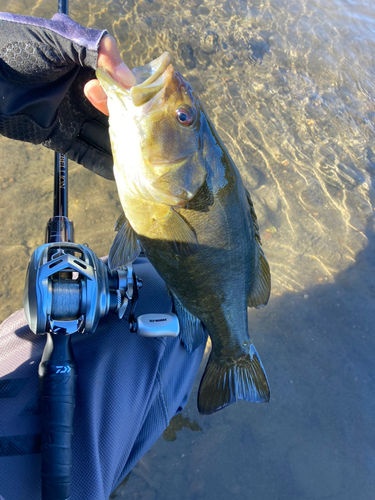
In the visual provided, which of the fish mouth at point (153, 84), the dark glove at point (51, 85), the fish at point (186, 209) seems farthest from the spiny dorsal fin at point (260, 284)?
the dark glove at point (51, 85)

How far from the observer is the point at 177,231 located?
4.80 feet

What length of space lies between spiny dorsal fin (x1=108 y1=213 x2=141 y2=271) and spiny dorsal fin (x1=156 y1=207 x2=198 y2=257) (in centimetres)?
19

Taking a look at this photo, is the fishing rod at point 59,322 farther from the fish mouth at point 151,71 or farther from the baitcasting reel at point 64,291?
the fish mouth at point 151,71

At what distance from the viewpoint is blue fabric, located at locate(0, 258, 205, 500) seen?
3.74ft

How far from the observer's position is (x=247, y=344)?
6.29 ft

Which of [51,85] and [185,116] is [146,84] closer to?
[185,116]

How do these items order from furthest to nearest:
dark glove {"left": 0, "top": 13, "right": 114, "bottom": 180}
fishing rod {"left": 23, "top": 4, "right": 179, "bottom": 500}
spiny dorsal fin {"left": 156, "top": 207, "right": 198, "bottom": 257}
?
spiny dorsal fin {"left": 156, "top": 207, "right": 198, "bottom": 257} < dark glove {"left": 0, "top": 13, "right": 114, "bottom": 180} < fishing rod {"left": 23, "top": 4, "right": 179, "bottom": 500}

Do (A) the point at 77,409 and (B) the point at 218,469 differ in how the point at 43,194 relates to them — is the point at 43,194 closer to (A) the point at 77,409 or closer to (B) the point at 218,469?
(A) the point at 77,409

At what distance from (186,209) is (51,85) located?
102 cm

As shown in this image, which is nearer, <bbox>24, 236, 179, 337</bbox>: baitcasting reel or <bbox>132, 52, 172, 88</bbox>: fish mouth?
<bbox>24, 236, 179, 337</bbox>: baitcasting reel

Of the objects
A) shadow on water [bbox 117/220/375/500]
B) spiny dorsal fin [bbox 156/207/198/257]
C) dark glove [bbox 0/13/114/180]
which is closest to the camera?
dark glove [bbox 0/13/114/180]

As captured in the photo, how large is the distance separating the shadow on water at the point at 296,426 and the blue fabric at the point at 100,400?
35.0 inches

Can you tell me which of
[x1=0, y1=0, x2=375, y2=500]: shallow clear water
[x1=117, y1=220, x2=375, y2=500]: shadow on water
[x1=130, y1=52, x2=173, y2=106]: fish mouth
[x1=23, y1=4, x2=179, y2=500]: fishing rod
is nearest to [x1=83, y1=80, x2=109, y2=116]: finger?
[x1=130, y1=52, x2=173, y2=106]: fish mouth

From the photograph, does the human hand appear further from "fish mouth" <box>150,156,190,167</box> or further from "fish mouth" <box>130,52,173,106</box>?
"fish mouth" <box>150,156,190,167</box>
